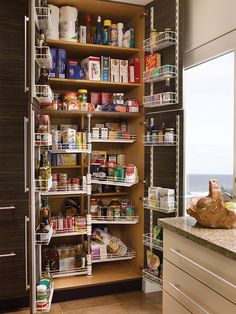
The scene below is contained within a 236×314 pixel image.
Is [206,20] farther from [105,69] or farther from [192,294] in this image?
[192,294]

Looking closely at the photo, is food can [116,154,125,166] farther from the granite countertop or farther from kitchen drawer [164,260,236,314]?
kitchen drawer [164,260,236,314]

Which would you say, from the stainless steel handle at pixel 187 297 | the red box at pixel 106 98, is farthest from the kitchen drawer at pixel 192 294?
the red box at pixel 106 98

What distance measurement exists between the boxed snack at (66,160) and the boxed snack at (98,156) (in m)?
0.19

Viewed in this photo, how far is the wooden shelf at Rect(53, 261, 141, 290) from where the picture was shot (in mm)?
3119

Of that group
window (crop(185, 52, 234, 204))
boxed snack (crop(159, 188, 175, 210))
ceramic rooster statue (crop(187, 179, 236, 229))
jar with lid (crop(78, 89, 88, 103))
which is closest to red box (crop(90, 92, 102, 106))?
jar with lid (crop(78, 89, 88, 103))

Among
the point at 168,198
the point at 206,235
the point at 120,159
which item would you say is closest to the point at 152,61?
the point at 120,159

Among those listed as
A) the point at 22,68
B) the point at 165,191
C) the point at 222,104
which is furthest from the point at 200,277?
the point at 22,68

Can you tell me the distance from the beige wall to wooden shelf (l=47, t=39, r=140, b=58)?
667 millimetres

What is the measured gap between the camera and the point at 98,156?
3.61m

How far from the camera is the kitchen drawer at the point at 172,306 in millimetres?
1924

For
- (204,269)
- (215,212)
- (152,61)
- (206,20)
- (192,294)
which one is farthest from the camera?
(152,61)

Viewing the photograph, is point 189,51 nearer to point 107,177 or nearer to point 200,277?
point 107,177

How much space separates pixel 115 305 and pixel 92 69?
2.17 m

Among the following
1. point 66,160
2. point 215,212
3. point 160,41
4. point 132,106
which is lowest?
point 215,212
